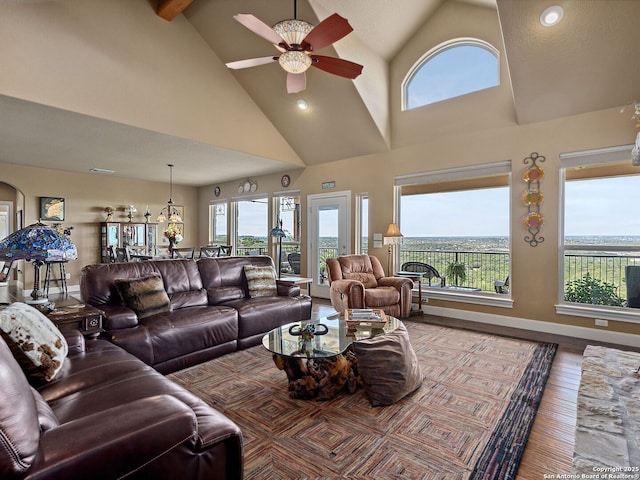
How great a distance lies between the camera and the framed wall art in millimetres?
6922

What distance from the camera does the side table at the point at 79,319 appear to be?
232 centimetres

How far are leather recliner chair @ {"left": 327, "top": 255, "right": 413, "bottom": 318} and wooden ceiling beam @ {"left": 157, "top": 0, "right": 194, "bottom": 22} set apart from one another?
3891 mm

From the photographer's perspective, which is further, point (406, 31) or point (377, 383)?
point (406, 31)

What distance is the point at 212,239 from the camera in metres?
9.35

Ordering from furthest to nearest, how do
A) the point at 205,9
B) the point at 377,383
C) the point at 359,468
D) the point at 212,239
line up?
the point at 212,239 → the point at 205,9 → the point at 377,383 → the point at 359,468

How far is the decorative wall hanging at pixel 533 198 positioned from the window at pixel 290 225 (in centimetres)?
445

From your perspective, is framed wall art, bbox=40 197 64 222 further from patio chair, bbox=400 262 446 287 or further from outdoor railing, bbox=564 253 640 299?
outdoor railing, bbox=564 253 640 299

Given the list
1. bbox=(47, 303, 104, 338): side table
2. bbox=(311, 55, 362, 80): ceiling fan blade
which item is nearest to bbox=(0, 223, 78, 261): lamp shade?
bbox=(47, 303, 104, 338): side table

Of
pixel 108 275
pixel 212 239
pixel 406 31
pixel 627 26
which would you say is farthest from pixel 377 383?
pixel 212 239

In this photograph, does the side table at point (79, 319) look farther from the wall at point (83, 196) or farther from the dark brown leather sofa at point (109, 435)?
the wall at point (83, 196)

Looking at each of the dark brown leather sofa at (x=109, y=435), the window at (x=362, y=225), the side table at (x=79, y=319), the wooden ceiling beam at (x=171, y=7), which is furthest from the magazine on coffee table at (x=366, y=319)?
the wooden ceiling beam at (x=171, y=7)

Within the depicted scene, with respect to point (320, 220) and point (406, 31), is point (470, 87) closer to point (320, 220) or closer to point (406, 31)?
point (406, 31)

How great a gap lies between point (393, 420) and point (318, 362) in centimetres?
66

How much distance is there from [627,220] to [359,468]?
4.31 m
